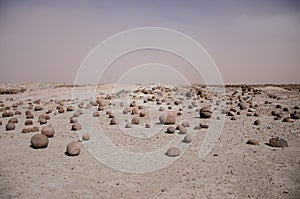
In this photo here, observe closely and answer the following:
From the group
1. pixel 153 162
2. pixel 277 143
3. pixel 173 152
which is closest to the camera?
pixel 153 162

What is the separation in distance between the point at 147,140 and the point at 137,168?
7.12 ft

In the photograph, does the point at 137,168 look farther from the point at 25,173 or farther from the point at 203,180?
the point at 25,173

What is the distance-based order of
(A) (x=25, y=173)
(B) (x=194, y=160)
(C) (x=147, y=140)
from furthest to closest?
(C) (x=147, y=140) → (B) (x=194, y=160) → (A) (x=25, y=173)

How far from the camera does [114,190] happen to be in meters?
4.42

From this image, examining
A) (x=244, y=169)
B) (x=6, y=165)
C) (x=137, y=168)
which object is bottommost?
(x=6, y=165)

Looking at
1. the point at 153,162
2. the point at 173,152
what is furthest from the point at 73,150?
the point at 173,152

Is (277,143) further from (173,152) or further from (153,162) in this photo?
(153,162)

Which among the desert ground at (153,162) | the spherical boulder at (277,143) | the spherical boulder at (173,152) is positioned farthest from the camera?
the spherical boulder at (277,143)

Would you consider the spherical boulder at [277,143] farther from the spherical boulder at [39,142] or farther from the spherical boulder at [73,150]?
the spherical boulder at [39,142]

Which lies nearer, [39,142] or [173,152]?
[173,152]

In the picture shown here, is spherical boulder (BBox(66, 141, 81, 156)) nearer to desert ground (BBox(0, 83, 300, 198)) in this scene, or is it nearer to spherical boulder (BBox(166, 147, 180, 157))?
desert ground (BBox(0, 83, 300, 198))

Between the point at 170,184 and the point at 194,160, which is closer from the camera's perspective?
the point at 170,184

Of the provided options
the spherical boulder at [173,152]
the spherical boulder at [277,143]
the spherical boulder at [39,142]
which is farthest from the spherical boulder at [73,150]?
the spherical boulder at [277,143]

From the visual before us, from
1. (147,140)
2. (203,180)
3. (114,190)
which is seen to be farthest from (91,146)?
(203,180)
